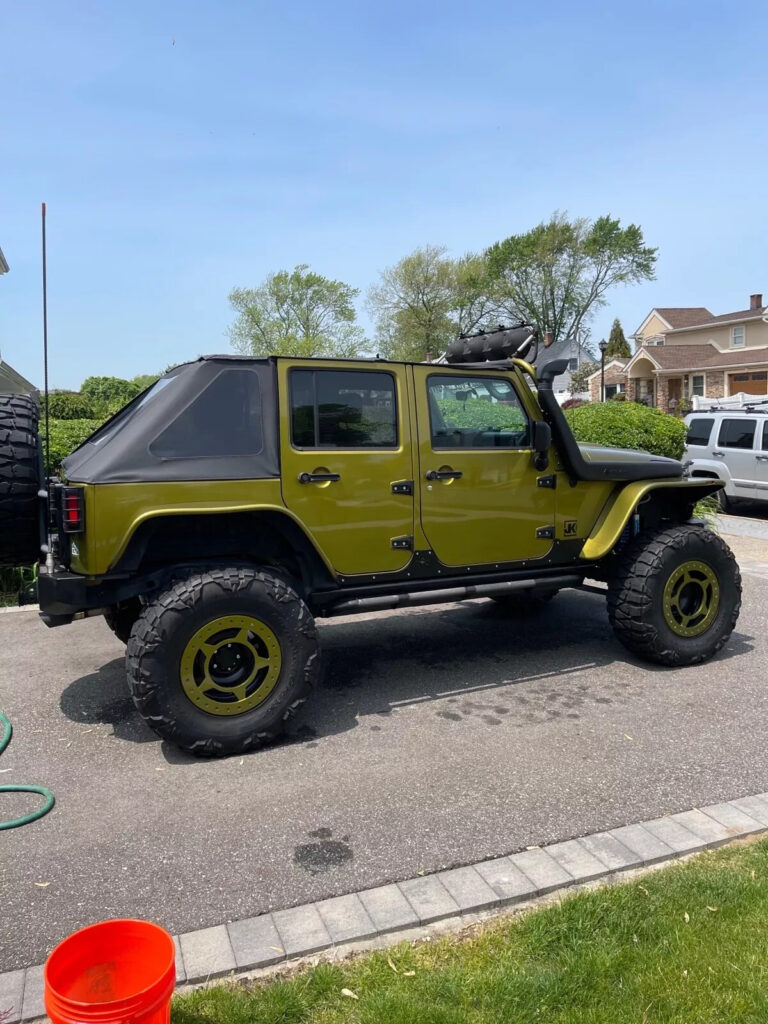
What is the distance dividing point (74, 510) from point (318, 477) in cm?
130

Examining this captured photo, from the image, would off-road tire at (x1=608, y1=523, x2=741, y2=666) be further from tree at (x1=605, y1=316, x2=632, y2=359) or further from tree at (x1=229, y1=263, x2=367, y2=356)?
tree at (x1=605, y1=316, x2=632, y2=359)

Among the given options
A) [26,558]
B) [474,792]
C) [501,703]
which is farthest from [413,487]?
[26,558]

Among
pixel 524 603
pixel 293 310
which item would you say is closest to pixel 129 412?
pixel 524 603

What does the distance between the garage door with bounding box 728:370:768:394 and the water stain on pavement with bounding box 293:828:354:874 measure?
38039 millimetres

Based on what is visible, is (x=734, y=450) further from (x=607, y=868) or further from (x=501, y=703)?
(x=607, y=868)

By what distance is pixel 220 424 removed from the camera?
4.18m

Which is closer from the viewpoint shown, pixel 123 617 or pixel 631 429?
pixel 123 617

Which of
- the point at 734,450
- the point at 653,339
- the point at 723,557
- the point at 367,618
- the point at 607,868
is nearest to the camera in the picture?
the point at 607,868

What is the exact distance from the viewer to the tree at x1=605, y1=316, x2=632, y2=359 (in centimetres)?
6676

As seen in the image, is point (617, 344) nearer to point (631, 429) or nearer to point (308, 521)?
point (631, 429)

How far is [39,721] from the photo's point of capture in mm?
4566

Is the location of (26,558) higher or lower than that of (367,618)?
higher

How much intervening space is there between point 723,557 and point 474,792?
284cm

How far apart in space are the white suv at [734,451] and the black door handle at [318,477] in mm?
10508
